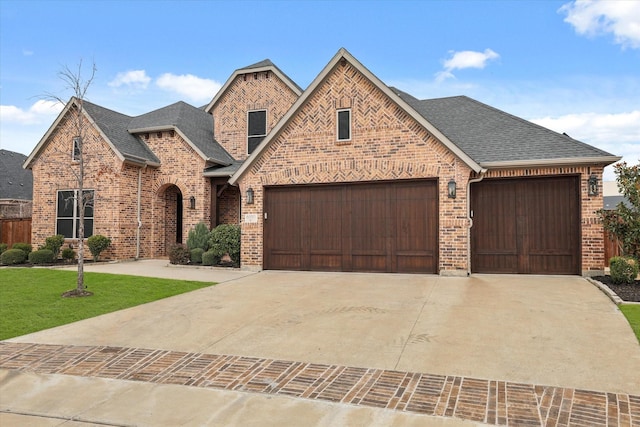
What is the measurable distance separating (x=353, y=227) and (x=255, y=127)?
897 centimetres

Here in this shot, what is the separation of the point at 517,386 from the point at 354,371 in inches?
66.3

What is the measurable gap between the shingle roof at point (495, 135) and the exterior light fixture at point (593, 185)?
0.56m

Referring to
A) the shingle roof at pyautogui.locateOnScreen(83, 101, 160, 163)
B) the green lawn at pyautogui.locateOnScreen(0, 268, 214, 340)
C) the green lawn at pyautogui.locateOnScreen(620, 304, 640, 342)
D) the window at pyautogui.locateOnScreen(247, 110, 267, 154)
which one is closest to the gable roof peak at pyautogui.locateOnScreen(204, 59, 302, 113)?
the window at pyautogui.locateOnScreen(247, 110, 267, 154)

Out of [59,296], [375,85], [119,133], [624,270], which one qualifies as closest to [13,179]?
[119,133]

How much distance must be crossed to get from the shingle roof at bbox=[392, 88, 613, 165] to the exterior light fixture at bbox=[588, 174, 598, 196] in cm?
56

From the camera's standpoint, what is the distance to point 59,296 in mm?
9328

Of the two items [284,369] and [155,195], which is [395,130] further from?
[155,195]

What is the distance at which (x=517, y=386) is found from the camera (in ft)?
14.1

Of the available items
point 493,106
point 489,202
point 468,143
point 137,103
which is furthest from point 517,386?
point 137,103

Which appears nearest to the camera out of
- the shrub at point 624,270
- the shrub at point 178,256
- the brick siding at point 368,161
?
the shrub at point 624,270

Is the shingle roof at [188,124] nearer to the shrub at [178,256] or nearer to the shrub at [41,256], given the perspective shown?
the shrub at [178,256]

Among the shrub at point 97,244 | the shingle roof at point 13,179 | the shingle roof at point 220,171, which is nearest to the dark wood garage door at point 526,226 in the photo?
the shingle roof at point 220,171

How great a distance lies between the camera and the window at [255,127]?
19.1 m

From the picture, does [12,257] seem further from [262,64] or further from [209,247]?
[262,64]
